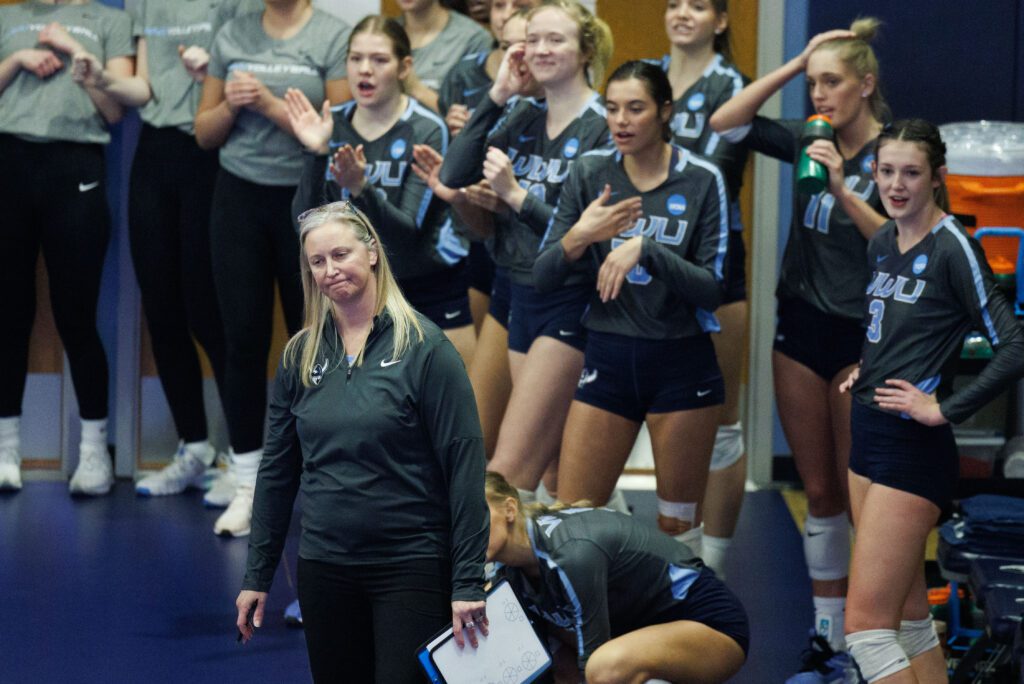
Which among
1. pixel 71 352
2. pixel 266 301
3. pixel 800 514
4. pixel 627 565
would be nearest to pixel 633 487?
pixel 800 514

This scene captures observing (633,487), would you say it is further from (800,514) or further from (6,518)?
(6,518)

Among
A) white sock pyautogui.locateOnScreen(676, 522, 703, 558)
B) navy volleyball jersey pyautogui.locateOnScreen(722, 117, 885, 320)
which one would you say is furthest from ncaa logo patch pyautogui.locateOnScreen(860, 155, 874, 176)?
white sock pyautogui.locateOnScreen(676, 522, 703, 558)

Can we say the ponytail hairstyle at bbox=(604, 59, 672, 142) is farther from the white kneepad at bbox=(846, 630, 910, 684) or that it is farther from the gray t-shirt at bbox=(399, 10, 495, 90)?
the white kneepad at bbox=(846, 630, 910, 684)

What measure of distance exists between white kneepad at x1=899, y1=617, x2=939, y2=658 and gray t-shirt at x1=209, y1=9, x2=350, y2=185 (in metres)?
2.96

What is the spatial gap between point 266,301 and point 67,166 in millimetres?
1141

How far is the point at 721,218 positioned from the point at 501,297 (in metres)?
0.96

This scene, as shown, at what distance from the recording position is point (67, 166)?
6371 mm

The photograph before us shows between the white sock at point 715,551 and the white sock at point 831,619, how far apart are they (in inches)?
19.6

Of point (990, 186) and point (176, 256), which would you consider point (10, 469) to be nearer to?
point (176, 256)

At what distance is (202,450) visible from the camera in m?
6.61

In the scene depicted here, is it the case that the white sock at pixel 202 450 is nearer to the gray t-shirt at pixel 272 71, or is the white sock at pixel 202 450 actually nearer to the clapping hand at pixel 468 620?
the gray t-shirt at pixel 272 71

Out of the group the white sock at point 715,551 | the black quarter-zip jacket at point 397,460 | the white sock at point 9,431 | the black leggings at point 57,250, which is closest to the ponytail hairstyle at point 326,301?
the black quarter-zip jacket at point 397,460

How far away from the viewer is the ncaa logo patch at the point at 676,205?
4.45m

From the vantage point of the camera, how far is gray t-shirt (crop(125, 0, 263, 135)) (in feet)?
20.6
